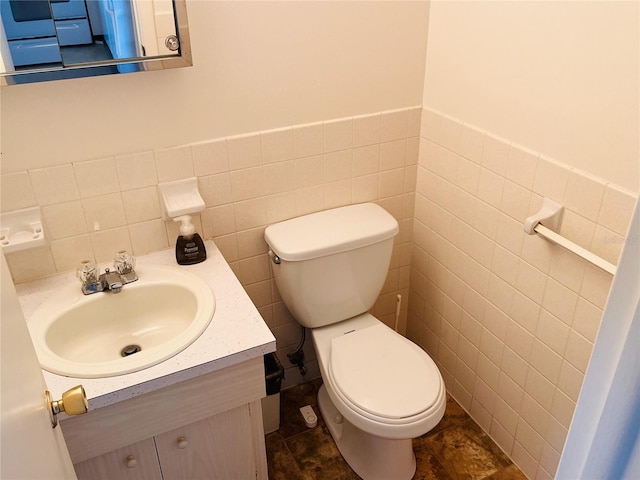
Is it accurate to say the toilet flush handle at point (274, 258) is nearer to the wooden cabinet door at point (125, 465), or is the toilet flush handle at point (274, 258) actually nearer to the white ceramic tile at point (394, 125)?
the white ceramic tile at point (394, 125)

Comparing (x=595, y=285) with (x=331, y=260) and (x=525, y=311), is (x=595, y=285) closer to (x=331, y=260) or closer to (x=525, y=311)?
(x=525, y=311)

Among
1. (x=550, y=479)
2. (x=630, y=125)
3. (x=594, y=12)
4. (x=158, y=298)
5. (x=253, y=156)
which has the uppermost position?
(x=594, y=12)

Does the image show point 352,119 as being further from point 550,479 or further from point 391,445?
point 550,479

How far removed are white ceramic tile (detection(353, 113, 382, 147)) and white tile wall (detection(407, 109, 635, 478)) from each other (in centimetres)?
19

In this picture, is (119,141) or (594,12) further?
(119,141)

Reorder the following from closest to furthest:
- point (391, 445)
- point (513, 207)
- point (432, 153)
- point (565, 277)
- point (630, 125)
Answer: point (630, 125) → point (565, 277) → point (513, 207) → point (391, 445) → point (432, 153)

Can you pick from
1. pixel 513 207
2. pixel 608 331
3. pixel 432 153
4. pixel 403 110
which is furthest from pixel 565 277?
pixel 608 331

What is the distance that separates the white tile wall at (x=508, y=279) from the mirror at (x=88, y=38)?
0.94 m

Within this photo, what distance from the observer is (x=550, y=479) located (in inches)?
72.9

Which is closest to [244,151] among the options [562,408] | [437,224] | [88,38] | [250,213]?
[250,213]

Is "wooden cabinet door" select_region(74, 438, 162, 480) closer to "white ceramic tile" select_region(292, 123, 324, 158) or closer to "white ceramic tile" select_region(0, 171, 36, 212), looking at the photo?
"white ceramic tile" select_region(0, 171, 36, 212)

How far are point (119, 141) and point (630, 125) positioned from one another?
1327 mm

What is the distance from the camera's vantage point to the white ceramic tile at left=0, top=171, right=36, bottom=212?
153 cm

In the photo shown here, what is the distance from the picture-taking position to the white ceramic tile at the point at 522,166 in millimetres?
1633
